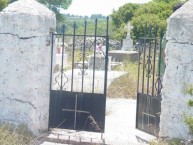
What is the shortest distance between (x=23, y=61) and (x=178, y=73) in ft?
7.21

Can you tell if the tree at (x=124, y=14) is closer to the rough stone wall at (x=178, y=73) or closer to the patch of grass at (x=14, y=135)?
the rough stone wall at (x=178, y=73)

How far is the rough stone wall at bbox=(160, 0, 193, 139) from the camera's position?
527 cm

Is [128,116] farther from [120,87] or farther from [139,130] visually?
[120,87]

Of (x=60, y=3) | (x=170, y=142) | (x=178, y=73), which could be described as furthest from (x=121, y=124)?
(x=60, y=3)

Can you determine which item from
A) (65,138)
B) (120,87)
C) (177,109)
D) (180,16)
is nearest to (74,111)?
(65,138)

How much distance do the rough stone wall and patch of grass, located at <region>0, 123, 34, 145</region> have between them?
1877 mm

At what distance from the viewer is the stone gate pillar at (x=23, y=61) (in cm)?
574

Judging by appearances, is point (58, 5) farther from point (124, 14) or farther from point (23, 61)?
point (23, 61)

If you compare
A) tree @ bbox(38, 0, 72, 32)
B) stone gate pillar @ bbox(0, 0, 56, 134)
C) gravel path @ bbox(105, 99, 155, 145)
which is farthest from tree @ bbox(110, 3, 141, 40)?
stone gate pillar @ bbox(0, 0, 56, 134)

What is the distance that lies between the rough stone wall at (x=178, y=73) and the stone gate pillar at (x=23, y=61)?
1.81 metres

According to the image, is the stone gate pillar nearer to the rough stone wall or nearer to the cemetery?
the cemetery

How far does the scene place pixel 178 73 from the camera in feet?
17.6

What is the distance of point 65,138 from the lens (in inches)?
229

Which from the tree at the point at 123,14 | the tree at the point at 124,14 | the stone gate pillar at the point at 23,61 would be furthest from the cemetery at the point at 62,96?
the tree at the point at 124,14
